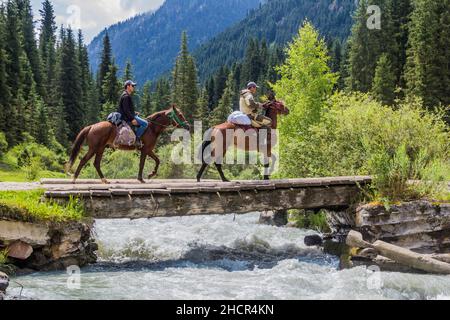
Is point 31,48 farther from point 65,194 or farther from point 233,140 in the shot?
point 65,194

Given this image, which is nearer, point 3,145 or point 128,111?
point 128,111

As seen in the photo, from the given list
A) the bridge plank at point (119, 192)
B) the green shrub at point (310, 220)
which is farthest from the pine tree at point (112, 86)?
the bridge plank at point (119, 192)

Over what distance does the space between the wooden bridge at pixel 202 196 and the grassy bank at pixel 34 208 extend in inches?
11.6

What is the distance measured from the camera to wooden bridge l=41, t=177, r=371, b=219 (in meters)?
15.0

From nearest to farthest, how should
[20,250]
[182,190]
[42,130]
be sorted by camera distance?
[20,250]
[182,190]
[42,130]

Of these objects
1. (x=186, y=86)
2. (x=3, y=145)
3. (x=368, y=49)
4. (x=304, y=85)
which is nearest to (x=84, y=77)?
(x=186, y=86)

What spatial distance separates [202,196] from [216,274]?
9.45 ft

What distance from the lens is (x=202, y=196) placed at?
1630 cm

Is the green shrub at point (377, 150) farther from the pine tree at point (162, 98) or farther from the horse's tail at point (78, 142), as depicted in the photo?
the pine tree at point (162, 98)

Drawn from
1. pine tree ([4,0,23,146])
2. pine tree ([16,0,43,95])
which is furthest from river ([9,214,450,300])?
pine tree ([16,0,43,95])

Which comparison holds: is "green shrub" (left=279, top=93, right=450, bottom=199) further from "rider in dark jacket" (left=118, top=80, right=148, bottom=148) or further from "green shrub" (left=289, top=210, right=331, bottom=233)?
"rider in dark jacket" (left=118, top=80, right=148, bottom=148)
